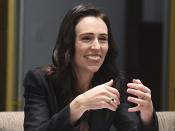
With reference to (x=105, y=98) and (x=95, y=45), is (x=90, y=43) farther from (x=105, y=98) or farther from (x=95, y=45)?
(x=105, y=98)

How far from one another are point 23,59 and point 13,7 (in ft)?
1.60

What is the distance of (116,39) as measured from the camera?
334 cm

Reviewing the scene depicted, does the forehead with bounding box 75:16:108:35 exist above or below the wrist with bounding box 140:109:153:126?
above

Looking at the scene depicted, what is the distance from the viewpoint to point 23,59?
2.96 meters

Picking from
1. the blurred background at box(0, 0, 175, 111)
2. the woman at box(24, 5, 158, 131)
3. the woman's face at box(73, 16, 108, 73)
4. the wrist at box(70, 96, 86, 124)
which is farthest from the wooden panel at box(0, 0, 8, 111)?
the wrist at box(70, 96, 86, 124)

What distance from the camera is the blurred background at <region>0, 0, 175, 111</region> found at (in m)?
2.93

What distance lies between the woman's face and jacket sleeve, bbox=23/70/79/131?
224 mm

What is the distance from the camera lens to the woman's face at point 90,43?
1438mm

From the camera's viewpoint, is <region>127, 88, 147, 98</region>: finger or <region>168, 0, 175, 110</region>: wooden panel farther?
<region>168, 0, 175, 110</region>: wooden panel

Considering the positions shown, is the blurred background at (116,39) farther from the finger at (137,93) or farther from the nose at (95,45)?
the finger at (137,93)

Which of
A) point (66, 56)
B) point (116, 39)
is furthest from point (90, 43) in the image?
point (116, 39)

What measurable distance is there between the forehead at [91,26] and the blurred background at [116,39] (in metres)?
1.56

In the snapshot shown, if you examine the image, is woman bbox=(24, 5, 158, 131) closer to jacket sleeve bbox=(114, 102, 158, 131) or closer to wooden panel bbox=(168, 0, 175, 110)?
jacket sleeve bbox=(114, 102, 158, 131)

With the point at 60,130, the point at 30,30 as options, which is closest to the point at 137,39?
the point at 30,30
